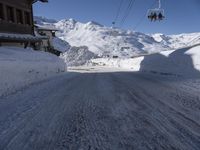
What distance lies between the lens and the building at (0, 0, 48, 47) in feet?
65.3

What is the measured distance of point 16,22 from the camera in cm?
2188

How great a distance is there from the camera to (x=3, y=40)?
19.7m

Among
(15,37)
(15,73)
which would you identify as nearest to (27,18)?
(15,37)

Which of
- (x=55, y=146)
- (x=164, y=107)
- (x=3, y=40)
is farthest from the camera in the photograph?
(x=3, y=40)

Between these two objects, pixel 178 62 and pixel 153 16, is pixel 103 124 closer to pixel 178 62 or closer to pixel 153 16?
pixel 178 62

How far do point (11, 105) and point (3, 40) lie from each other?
1339cm

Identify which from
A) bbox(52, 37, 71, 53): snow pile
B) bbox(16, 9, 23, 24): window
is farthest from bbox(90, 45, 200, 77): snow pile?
bbox(52, 37, 71, 53): snow pile

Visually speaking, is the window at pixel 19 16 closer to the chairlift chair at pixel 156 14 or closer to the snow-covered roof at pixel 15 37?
the snow-covered roof at pixel 15 37

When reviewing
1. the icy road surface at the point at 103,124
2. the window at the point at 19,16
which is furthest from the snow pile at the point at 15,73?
the window at the point at 19,16

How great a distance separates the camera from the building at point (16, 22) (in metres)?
19.9

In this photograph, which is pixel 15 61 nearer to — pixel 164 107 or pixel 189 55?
pixel 164 107

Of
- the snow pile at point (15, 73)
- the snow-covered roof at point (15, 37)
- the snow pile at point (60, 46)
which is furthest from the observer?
the snow pile at point (60, 46)

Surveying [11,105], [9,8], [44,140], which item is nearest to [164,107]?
[44,140]

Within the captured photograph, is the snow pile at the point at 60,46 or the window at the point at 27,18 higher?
the window at the point at 27,18
